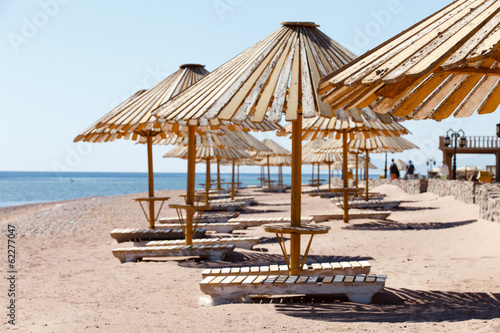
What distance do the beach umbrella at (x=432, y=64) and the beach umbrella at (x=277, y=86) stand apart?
705 millimetres

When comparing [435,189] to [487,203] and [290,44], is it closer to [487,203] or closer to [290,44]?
[487,203]

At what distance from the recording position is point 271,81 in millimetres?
4523

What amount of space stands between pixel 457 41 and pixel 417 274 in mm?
3930

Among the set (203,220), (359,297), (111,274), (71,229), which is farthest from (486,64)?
(71,229)

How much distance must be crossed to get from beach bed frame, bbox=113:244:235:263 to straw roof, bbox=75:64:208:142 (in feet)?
5.47

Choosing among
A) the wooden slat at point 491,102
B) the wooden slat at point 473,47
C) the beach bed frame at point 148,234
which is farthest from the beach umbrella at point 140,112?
the wooden slat at point 473,47

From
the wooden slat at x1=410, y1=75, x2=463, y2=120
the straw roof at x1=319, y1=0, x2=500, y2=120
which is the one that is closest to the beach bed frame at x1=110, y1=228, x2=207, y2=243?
the wooden slat at x1=410, y1=75, x2=463, y2=120

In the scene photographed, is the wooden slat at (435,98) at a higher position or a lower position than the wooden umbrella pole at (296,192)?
higher

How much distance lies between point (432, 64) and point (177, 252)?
528 centimetres

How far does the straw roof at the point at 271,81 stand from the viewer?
4.16 meters

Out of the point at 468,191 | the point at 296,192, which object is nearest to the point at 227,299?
the point at 296,192

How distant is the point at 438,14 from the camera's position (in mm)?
3227

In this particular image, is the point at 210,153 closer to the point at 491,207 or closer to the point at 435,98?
the point at 491,207

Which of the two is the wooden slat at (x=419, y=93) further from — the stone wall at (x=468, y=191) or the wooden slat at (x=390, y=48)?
the stone wall at (x=468, y=191)
